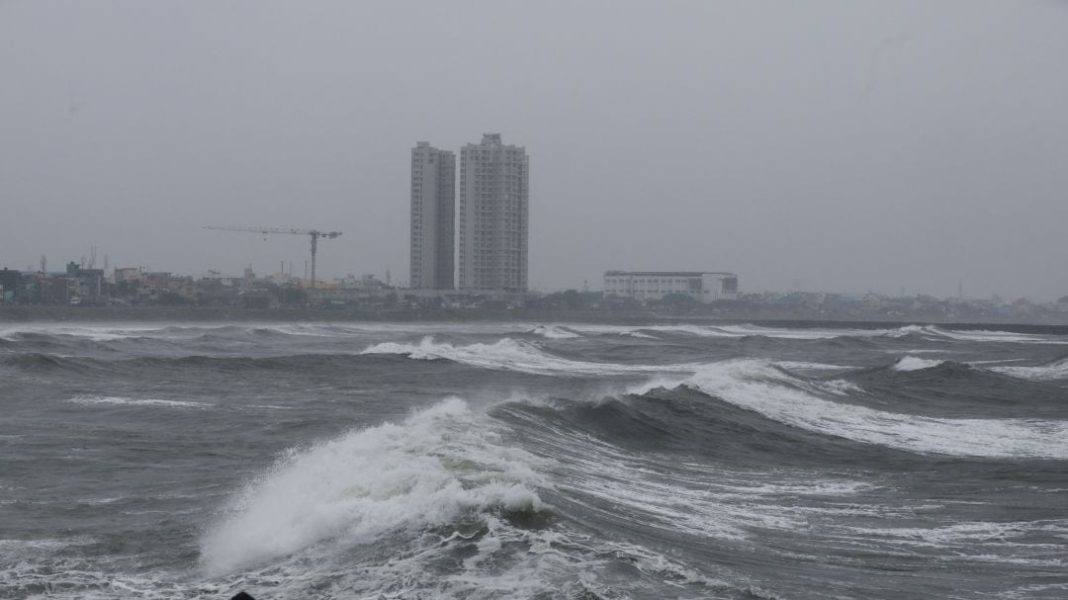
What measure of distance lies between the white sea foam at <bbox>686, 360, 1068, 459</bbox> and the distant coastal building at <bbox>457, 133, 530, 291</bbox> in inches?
4067

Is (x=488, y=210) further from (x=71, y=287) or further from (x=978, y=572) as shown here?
A: (x=978, y=572)

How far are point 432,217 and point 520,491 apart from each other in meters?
129

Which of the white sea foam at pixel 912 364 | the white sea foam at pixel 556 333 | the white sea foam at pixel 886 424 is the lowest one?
the white sea foam at pixel 886 424

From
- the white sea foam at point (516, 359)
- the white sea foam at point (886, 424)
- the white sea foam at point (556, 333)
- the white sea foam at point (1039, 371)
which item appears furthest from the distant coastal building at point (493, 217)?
the white sea foam at point (886, 424)

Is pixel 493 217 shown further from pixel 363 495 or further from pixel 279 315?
pixel 363 495

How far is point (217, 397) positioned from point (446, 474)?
1350cm

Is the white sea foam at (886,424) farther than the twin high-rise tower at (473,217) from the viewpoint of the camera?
No

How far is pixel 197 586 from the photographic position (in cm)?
830

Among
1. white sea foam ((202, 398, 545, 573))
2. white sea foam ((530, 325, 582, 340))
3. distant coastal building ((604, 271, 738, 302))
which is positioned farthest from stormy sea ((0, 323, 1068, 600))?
distant coastal building ((604, 271, 738, 302))

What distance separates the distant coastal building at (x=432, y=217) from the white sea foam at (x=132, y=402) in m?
111

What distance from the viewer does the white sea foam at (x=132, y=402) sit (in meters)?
21.3

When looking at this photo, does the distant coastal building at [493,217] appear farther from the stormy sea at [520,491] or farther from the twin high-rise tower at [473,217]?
the stormy sea at [520,491]

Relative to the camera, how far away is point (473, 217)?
13462 centimetres

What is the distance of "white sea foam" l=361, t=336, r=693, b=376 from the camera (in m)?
36.4
